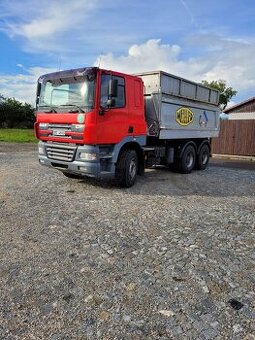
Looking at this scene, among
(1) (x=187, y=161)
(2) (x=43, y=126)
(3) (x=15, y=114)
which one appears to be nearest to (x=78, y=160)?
(2) (x=43, y=126)

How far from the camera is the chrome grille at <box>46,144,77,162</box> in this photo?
8.62m

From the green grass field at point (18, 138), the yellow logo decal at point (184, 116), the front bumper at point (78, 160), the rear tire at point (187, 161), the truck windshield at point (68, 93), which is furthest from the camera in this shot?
the green grass field at point (18, 138)

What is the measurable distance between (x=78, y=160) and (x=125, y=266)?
4.42 m

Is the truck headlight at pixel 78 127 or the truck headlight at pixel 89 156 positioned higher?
the truck headlight at pixel 78 127

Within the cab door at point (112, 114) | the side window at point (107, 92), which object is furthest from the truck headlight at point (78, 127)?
the side window at point (107, 92)

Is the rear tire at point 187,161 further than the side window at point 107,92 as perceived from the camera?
Yes

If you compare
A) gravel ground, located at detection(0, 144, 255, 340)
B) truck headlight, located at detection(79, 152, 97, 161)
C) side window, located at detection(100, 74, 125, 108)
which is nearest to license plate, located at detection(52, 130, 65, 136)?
truck headlight, located at detection(79, 152, 97, 161)

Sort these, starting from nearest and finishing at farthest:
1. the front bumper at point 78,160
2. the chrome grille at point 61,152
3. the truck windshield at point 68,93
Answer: the truck windshield at point 68,93 → the front bumper at point 78,160 → the chrome grille at point 61,152

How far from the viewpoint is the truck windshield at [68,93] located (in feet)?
26.9

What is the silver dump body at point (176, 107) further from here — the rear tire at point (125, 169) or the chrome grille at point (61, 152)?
the chrome grille at point (61, 152)

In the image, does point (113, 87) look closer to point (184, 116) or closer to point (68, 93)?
point (68, 93)

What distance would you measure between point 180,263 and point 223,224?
2.04 metres

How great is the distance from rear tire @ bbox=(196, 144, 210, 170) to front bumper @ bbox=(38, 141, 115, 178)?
5.33 m

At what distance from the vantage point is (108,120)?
850 centimetres
